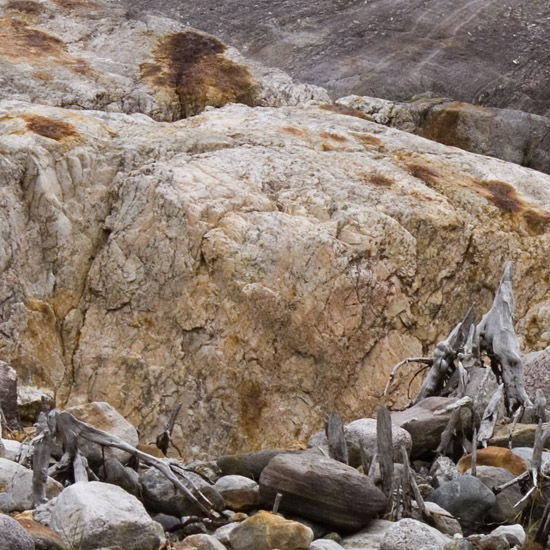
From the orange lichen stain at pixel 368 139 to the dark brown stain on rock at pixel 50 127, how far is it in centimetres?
756

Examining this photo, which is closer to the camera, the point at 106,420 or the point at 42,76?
the point at 106,420

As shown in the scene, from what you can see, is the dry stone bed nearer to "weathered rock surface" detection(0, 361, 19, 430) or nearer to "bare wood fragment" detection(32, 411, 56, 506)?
"bare wood fragment" detection(32, 411, 56, 506)

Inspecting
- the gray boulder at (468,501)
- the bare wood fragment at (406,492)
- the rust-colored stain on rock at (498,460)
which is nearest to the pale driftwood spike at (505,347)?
the rust-colored stain on rock at (498,460)

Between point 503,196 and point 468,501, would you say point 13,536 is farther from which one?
point 503,196

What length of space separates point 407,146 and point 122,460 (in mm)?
18765

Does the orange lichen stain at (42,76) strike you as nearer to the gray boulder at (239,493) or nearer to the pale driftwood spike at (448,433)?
the pale driftwood spike at (448,433)

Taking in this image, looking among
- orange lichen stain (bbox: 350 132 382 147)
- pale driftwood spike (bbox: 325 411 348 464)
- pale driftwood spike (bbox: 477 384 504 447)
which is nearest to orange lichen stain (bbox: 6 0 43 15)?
orange lichen stain (bbox: 350 132 382 147)

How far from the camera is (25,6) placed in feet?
103

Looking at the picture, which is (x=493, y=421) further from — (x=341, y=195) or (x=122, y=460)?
(x=341, y=195)

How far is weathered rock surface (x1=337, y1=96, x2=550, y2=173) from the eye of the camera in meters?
31.0

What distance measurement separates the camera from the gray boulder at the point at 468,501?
9047mm

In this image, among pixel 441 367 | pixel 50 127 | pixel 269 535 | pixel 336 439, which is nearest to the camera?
pixel 269 535

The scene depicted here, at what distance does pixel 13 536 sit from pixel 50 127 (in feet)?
58.7

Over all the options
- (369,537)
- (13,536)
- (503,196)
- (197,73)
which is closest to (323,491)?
(369,537)
